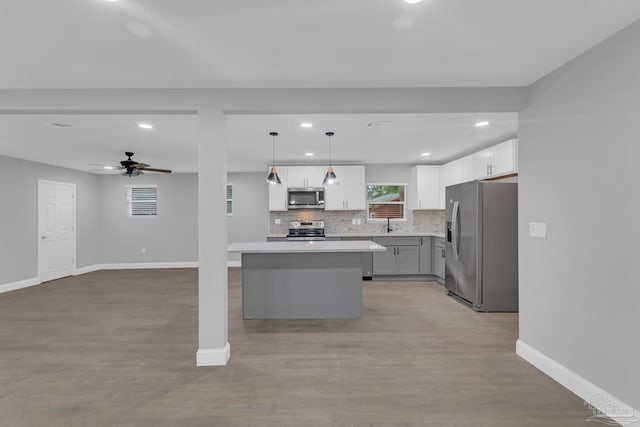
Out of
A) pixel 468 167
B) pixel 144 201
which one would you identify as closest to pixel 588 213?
pixel 468 167

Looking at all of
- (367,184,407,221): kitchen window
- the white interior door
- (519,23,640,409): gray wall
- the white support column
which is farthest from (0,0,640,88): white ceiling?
the white interior door

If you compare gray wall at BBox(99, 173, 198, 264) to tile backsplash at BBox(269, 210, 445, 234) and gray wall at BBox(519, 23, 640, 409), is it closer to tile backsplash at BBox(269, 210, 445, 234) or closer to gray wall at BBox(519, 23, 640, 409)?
tile backsplash at BBox(269, 210, 445, 234)

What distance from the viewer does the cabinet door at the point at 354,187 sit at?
678 cm

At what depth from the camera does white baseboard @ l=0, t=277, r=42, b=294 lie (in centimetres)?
577

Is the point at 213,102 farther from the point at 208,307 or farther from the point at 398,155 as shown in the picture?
the point at 398,155

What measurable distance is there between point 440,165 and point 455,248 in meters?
2.52

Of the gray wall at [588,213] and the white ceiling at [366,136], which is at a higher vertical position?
the white ceiling at [366,136]

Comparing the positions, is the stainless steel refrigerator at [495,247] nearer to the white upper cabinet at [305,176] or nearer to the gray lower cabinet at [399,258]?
the gray lower cabinet at [399,258]

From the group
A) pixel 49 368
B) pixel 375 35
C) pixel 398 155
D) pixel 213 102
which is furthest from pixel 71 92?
pixel 398 155

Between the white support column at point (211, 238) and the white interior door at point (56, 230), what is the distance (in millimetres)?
5909

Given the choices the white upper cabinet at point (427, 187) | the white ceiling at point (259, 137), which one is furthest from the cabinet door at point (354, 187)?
the white upper cabinet at point (427, 187)

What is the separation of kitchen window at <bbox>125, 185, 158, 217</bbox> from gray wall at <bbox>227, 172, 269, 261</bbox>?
1.99 metres

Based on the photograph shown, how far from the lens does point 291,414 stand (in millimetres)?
2178

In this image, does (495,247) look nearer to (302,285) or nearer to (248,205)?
(302,285)
